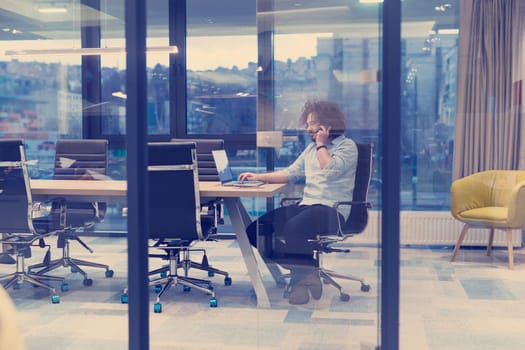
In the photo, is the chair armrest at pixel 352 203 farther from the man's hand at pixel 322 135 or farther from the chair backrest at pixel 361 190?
the man's hand at pixel 322 135

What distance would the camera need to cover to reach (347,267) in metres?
3.16

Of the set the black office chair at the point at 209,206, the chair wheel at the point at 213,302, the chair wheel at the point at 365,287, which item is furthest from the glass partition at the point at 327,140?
the black office chair at the point at 209,206

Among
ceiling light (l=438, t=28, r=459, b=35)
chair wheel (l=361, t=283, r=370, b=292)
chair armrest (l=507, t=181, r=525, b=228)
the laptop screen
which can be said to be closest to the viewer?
chair wheel (l=361, t=283, r=370, b=292)

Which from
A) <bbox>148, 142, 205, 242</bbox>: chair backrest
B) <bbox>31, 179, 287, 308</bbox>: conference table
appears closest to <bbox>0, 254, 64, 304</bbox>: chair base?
<bbox>31, 179, 287, 308</bbox>: conference table

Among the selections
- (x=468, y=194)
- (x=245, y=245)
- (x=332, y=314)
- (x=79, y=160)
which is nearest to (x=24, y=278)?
(x=79, y=160)

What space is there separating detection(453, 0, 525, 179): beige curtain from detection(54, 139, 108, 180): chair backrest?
2096mm

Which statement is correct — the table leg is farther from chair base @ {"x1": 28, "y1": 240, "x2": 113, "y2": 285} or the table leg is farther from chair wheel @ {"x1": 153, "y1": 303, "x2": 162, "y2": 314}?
chair base @ {"x1": 28, "y1": 240, "x2": 113, "y2": 285}

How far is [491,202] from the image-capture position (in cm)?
369

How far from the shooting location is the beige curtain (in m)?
3.69

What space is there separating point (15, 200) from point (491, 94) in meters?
3.00

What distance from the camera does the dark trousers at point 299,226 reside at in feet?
10.8

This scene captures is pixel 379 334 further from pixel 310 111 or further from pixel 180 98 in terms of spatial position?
pixel 180 98

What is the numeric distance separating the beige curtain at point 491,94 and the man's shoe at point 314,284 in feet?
3.32

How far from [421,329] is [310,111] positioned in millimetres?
1297
